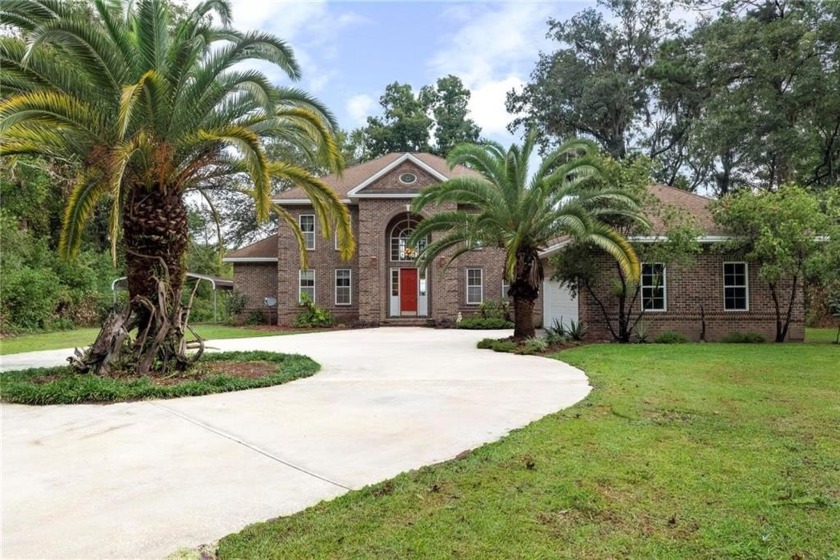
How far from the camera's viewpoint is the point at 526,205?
43.1ft

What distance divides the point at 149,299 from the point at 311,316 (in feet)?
47.5

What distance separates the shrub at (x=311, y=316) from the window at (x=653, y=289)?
13378 millimetres

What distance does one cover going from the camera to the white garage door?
57.8ft

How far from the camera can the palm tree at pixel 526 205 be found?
41.9ft

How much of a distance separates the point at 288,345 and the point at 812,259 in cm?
1432

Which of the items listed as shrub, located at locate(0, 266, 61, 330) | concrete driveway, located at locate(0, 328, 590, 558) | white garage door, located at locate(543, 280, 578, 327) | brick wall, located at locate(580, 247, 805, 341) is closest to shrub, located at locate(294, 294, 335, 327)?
white garage door, located at locate(543, 280, 578, 327)

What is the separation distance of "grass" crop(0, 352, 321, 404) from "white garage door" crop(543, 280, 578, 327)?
35.9 feet

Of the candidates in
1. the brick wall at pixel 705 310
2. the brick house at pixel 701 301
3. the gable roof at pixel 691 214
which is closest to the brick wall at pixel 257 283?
the gable roof at pixel 691 214

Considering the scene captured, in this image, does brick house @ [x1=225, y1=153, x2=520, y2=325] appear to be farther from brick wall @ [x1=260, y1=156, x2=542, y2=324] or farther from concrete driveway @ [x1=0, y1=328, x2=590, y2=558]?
concrete driveway @ [x1=0, y1=328, x2=590, y2=558]

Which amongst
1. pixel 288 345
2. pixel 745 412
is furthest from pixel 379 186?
pixel 745 412

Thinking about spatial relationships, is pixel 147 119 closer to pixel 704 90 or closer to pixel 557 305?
pixel 557 305

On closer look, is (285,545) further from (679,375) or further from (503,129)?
(503,129)

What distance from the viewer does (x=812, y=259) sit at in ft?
44.4

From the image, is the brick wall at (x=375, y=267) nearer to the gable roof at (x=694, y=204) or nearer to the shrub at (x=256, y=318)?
the shrub at (x=256, y=318)
